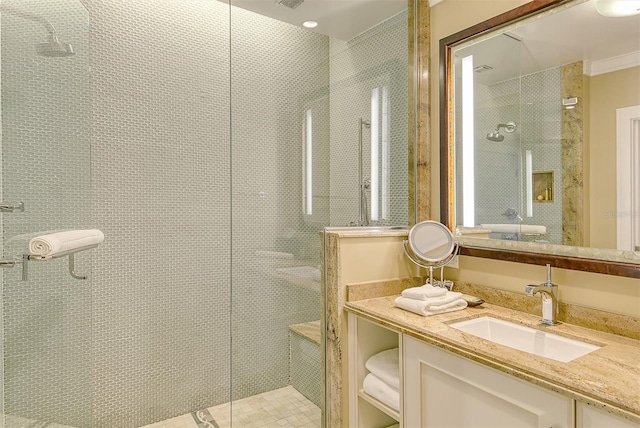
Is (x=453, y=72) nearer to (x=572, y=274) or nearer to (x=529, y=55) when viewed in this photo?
(x=529, y=55)

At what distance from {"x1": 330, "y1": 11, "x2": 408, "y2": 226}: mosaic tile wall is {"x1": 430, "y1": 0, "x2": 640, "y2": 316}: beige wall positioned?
5.8 inches

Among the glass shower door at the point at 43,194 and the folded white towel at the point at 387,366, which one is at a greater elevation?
the glass shower door at the point at 43,194

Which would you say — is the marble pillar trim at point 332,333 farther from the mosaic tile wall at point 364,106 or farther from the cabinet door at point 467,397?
the cabinet door at point 467,397

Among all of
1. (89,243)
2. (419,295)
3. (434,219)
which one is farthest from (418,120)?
(89,243)

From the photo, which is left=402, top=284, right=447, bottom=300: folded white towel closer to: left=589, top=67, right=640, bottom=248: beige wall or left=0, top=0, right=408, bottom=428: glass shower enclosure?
left=0, top=0, right=408, bottom=428: glass shower enclosure

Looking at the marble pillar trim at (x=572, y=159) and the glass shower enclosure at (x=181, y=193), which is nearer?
the marble pillar trim at (x=572, y=159)

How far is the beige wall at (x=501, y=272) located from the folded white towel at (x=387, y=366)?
1.62ft

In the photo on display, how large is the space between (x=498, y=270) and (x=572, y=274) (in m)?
0.29

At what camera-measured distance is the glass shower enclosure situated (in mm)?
1571

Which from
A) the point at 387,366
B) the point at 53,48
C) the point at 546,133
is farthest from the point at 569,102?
the point at 53,48

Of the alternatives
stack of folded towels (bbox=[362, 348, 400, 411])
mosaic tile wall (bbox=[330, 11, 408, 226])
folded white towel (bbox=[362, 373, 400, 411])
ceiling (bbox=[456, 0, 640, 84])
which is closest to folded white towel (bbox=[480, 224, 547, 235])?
mosaic tile wall (bbox=[330, 11, 408, 226])

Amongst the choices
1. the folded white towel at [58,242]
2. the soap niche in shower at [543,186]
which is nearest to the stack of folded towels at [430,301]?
the soap niche in shower at [543,186]

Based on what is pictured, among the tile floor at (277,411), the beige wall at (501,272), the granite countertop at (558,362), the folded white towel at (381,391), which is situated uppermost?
the beige wall at (501,272)

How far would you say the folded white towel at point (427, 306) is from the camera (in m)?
1.49
